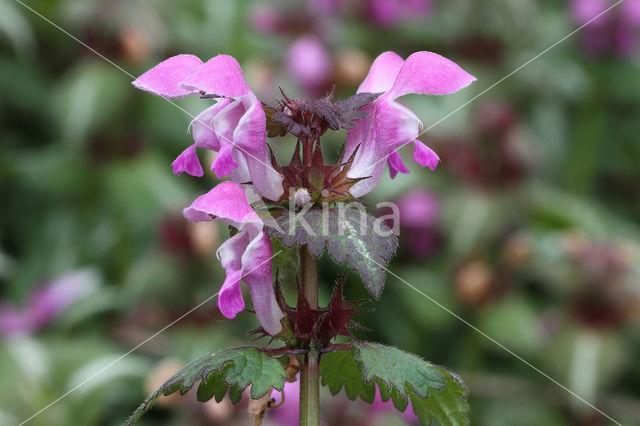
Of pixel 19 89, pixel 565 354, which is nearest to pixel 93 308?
pixel 19 89

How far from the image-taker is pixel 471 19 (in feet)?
6.34

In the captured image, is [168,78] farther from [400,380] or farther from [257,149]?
[400,380]

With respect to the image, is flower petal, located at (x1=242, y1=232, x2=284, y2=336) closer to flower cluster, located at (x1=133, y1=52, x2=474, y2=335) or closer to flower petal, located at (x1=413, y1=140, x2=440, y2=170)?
flower cluster, located at (x1=133, y1=52, x2=474, y2=335)

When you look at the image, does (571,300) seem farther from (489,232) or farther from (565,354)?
(489,232)

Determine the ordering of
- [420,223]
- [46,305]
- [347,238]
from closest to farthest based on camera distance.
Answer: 1. [347,238]
2. [46,305]
3. [420,223]

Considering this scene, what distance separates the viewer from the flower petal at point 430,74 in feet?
1.77

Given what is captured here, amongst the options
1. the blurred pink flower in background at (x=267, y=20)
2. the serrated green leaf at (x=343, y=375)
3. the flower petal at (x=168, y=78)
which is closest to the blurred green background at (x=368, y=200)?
the blurred pink flower in background at (x=267, y=20)

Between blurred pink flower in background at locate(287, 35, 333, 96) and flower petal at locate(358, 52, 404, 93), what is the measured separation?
1.29 meters

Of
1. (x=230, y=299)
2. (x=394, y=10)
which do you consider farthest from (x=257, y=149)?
(x=394, y=10)

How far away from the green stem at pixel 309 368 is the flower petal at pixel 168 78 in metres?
0.14

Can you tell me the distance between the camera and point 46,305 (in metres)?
1.49

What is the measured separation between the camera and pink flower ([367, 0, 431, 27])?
2.07 meters

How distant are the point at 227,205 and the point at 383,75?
0.57 ft

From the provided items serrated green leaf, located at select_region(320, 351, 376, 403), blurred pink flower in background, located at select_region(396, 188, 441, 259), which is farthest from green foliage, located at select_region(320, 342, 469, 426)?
blurred pink flower in background, located at select_region(396, 188, 441, 259)
